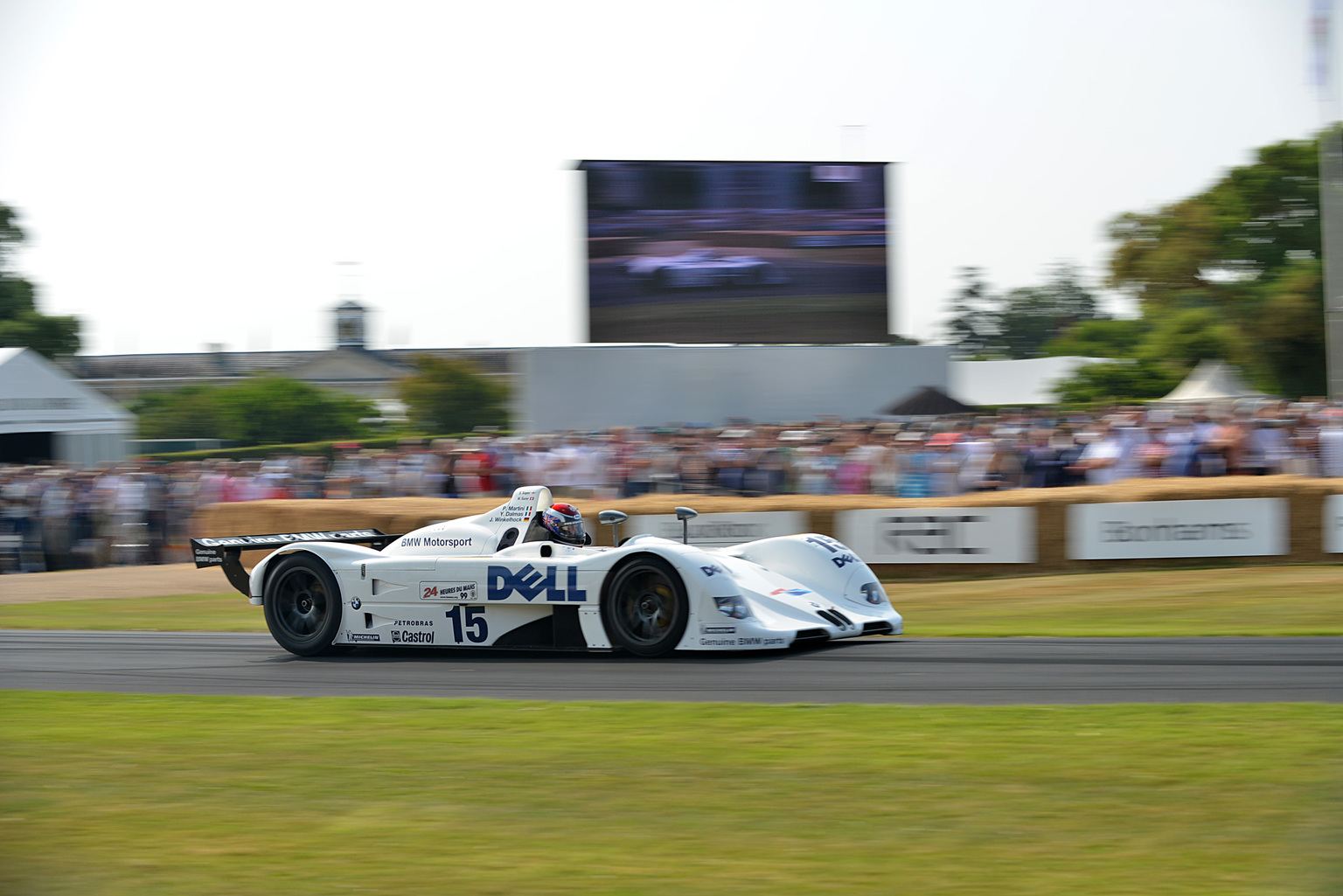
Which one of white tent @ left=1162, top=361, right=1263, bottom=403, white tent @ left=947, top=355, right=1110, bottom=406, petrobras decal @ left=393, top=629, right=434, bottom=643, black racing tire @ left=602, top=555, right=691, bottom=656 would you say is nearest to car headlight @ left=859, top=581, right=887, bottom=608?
black racing tire @ left=602, top=555, right=691, bottom=656

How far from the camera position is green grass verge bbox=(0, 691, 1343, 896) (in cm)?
417

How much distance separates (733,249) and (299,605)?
826 inches

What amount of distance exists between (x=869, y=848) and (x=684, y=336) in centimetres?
2596

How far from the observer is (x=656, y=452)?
61.2 ft

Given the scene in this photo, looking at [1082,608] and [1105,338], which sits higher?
[1105,338]

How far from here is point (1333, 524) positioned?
13.5 m

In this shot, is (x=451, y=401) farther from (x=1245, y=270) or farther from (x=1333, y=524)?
(x=1333, y=524)

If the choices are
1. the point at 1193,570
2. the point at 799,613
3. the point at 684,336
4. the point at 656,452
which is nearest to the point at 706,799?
the point at 799,613

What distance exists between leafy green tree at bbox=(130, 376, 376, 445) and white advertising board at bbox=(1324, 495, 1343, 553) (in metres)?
57.9

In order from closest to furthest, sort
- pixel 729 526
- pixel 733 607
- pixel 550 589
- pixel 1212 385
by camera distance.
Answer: pixel 733 607 → pixel 550 589 → pixel 729 526 → pixel 1212 385

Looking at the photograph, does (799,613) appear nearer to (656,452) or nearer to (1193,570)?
(1193,570)

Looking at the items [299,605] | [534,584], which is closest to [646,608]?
[534,584]

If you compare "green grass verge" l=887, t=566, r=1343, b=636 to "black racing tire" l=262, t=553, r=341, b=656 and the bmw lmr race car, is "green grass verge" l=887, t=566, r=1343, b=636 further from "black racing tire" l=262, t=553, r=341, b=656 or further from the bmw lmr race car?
"black racing tire" l=262, t=553, r=341, b=656

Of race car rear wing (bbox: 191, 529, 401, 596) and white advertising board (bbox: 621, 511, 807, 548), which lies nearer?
race car rear wing (bbox: 191, 529, 401, 596)
